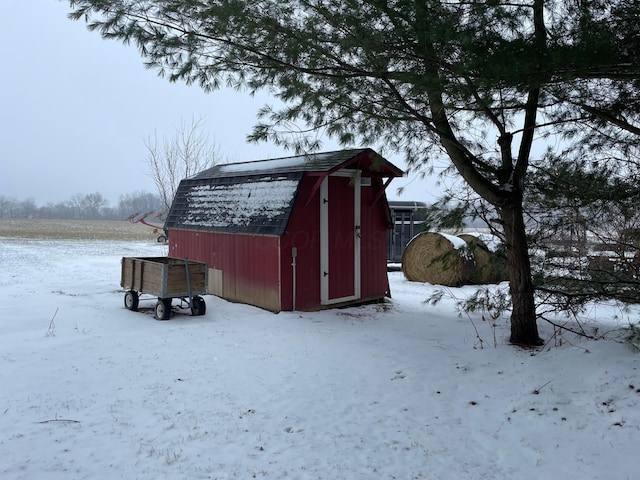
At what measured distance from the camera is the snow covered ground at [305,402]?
3.61 m

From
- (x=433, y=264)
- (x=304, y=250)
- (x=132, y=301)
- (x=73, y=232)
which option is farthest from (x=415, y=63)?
(x=73, y=232)

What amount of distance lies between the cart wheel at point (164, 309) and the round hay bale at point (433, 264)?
686 centimetres

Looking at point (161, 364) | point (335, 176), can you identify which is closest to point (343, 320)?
point (335, 176)

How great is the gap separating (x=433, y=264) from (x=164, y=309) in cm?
757

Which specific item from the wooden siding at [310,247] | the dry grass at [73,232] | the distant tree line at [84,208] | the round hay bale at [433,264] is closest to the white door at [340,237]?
the wooden siding at [310,247]

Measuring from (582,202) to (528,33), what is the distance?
2110 millimetres

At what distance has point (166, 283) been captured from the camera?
26.2ft

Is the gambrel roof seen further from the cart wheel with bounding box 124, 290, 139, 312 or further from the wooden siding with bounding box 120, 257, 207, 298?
the cart wheel with bounding box 124, 290, 139, 312

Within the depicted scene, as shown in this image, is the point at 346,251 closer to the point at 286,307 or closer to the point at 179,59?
the point at 286,307

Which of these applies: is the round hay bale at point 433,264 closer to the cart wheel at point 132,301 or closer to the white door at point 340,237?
the white door at point 340,237

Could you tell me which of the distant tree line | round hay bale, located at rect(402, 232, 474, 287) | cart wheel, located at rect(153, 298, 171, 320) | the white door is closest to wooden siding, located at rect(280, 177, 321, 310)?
the white door

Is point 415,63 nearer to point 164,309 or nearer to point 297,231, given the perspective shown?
point 297,231

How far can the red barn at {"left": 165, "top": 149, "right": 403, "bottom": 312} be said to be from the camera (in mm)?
8586

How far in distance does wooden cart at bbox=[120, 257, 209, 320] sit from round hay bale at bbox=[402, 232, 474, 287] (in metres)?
6.32
